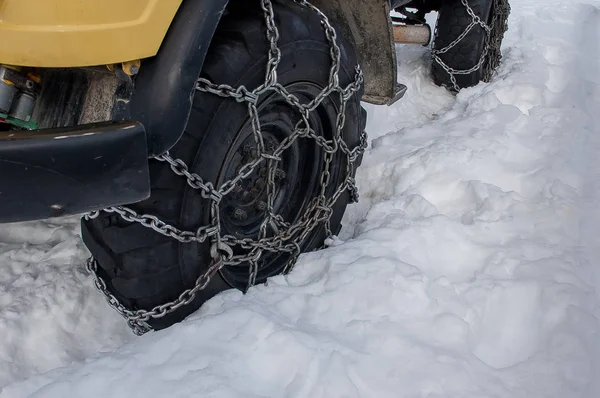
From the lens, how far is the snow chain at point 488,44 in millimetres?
3475

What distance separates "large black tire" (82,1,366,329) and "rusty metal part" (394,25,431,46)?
174cm

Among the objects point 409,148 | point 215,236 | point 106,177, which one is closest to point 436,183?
point 409,148

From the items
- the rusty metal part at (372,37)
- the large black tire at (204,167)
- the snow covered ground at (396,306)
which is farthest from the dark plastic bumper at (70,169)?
the rusty metal part at (372,37)

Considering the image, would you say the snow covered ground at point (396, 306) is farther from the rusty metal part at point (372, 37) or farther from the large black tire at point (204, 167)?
the rusty metal part at point (372, 37)

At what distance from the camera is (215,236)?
1.53m

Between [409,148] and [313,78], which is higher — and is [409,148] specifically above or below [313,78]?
below

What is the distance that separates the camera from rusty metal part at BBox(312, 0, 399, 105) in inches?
84.1

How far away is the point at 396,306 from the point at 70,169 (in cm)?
107

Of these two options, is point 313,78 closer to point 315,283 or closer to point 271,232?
point 271,232

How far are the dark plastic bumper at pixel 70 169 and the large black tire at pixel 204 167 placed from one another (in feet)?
0.72

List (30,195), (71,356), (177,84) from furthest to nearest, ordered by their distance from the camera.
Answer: (71,356) → (177,84) → (30,195)

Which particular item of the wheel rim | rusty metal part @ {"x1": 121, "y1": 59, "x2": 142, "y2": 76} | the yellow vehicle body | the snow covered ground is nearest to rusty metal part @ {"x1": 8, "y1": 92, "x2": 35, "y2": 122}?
the yellow vehicle body


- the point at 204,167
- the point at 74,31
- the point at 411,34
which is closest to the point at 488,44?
the point at 411,34

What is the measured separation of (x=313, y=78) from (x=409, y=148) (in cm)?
123
